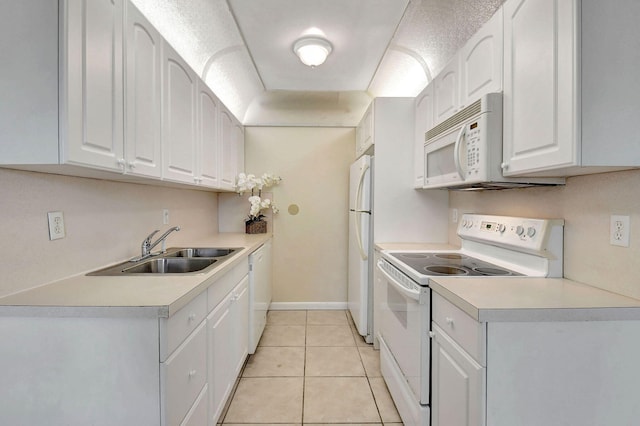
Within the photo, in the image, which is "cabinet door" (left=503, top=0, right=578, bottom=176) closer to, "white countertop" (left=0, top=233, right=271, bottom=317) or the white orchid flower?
"white countertop" (left=0, top=233, right=271, bottom=317)

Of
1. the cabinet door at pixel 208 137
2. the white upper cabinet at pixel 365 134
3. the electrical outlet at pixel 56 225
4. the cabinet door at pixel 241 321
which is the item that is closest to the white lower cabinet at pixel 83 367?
the electrical outlet at pixel 56 225

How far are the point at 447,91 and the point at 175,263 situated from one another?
6.76 feet

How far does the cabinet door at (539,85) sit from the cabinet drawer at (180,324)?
1504 millimetres

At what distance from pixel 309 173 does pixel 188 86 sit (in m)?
1.79

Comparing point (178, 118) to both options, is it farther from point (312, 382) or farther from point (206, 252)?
point (312, 382)

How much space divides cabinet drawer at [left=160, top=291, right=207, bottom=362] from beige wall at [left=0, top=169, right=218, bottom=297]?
61cm

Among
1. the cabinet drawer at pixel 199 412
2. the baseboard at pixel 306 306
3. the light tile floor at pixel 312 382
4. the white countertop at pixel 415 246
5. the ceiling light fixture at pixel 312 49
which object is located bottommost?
the light tile floor at pixel 312 382

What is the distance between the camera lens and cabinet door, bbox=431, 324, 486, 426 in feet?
3.55

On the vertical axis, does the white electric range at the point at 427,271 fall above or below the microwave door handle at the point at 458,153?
below

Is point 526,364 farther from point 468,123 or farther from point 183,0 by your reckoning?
point 183,0

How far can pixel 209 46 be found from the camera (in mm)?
2416

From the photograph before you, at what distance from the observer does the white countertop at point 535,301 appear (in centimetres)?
106

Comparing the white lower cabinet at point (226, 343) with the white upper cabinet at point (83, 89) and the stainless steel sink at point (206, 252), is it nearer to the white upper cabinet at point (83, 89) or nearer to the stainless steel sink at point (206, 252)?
the stainless steel sink at point (206, 252)

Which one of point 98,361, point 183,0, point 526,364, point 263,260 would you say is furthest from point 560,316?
point 183,0
